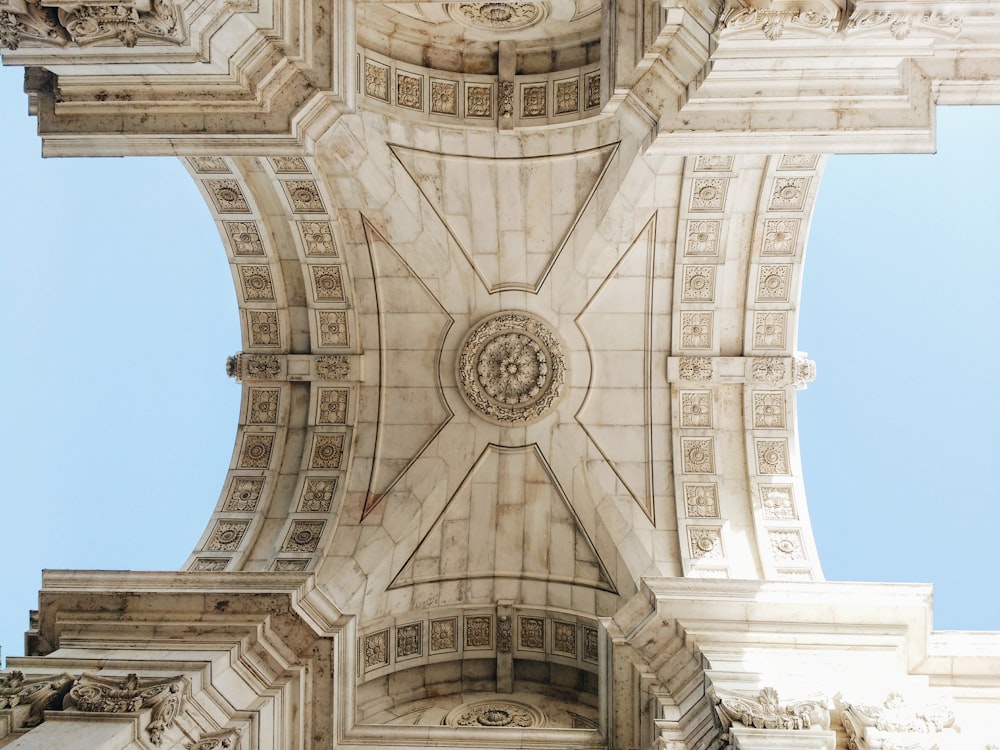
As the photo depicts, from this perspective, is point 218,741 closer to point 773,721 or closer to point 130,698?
point 130,698

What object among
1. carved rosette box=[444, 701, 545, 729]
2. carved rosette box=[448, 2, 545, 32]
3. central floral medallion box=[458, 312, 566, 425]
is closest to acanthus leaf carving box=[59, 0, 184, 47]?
carved rosette box=[448, 2, 545, 32]

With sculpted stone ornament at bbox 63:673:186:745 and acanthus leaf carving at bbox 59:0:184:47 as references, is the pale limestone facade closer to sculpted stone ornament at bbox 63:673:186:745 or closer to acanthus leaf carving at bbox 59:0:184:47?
sculpted stone ornament at bbox 63:673:186:745

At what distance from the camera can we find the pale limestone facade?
1018 centimetres

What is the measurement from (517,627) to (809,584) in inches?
233

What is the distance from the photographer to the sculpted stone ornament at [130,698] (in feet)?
32.0

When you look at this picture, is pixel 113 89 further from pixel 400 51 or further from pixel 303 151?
pixel 400 51

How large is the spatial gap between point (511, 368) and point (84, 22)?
9.42m

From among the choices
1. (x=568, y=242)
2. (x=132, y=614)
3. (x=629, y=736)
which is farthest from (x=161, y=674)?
(x=568, y=242)

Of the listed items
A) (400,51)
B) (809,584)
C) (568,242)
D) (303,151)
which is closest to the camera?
(303,151)

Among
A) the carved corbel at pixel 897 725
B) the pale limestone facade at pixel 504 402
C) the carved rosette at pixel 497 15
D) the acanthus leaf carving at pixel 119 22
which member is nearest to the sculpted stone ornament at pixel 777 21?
the pale limestone facade at pixel 504 402

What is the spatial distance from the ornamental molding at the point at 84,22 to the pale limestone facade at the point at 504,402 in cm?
43

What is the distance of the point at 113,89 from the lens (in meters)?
10.4

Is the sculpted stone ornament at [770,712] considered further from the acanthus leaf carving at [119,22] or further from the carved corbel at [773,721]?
the acanthus leaf carving at [119,22]

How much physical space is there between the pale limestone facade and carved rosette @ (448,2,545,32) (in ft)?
0.21
